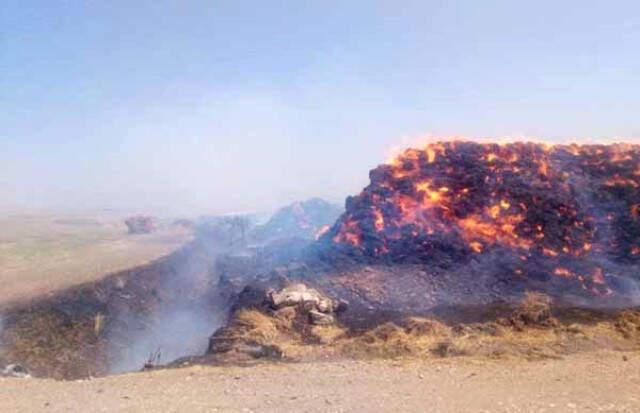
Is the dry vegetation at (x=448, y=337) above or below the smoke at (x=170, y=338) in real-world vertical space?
above

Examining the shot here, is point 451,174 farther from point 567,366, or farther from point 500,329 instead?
point 567,366

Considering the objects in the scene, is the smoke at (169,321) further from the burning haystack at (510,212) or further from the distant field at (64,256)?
the burning haystack at (510,212)

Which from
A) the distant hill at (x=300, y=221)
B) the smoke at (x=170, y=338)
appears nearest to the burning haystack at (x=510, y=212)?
the smoke at (x=170, y=338)

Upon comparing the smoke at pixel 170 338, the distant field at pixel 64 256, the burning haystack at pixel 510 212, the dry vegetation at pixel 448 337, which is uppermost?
the burning haystack at pixel 510 212

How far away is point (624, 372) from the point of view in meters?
14.6

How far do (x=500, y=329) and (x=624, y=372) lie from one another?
637 centimetres

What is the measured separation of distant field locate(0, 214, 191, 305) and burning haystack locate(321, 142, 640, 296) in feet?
62.2

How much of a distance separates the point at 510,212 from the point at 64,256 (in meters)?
40.2

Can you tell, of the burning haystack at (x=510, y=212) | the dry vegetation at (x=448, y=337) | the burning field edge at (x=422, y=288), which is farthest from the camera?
the burning haystack at (x=510, y=212)

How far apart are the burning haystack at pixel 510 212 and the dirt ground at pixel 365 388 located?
42.5ft

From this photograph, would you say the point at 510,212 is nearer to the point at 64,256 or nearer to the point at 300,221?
the point at 64,256

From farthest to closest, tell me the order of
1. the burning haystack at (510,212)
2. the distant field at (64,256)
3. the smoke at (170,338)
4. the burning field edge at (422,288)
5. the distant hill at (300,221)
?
the distant hill at (300,221), the distant field at (64,256), the burning haystack at (510,212), the smoke at (170,338), the burning field edge at (422,288)

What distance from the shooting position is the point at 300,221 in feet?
244

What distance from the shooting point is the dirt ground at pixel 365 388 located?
12.4 metres
